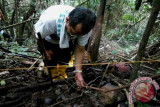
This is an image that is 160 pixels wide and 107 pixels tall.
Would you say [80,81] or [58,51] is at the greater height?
[58,51]

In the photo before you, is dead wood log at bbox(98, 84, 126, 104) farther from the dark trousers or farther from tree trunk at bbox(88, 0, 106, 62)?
the dark trousers

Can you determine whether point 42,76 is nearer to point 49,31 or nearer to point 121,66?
point 49,31

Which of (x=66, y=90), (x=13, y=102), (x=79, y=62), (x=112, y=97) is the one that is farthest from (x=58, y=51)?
(x=112, y=97)

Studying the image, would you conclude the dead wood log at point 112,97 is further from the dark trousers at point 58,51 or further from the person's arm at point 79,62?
the dark trousers at point 58,51

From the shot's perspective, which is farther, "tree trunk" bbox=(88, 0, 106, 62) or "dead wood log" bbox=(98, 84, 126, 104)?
"tree trunk" bbox=(88, 0, 106, 62)

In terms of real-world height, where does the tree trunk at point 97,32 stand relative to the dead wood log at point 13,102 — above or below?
above

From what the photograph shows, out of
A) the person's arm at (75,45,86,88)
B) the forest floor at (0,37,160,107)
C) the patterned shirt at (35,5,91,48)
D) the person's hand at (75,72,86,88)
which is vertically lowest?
the forest floor at (0,37,160,107)

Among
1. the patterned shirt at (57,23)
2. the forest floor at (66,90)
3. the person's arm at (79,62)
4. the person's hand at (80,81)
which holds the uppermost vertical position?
the patterned shirt at (57,23)

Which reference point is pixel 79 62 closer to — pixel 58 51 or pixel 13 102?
pixel 58 51

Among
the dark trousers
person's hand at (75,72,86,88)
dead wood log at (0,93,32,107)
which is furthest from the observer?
the dark trousers

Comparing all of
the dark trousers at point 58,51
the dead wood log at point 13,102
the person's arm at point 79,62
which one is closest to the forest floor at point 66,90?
the dead wood log at point 13,102

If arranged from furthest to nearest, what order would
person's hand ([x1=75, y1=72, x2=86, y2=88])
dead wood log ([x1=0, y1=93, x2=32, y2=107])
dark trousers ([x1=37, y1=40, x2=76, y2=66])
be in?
dark trousers ([x1=37, y1=40, x2=76, y2=66]) < person's hand ([x1=75, y1=72, x2=86, y2=88]) < dead wood log ([x1=0, y1=93, x2=32, y2=107])

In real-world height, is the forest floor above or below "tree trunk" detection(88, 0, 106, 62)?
below

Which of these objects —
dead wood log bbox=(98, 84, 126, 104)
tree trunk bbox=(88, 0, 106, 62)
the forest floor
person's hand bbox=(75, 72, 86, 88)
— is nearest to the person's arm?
person's hand bbox=(75, 72, 86, 88)
